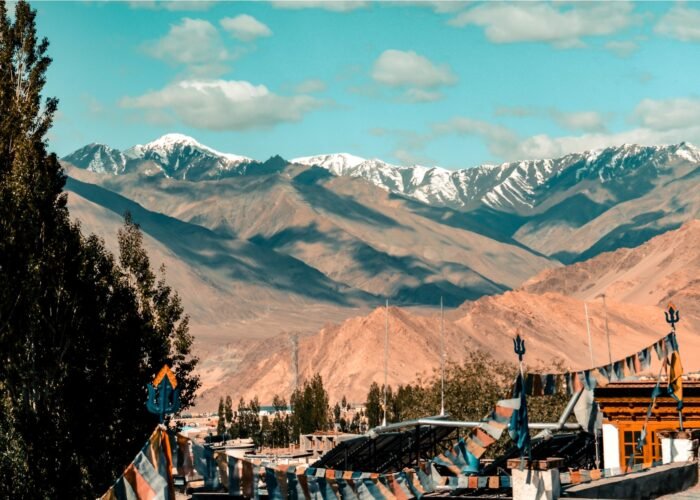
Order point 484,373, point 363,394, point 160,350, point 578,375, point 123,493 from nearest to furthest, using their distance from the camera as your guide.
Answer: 1. point 123,493
2. point 578,375
3. point 160,350
4. point 484,373
5. point 363,394

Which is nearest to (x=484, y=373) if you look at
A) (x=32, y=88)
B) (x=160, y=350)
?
(x=160, y=350)

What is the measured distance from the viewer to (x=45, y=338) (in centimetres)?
3231

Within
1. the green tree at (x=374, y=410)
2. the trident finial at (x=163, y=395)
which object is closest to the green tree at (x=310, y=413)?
the green tree at (x=374, y=410)

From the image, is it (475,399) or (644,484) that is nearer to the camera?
(644,484)

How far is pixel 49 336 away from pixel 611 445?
18.2 meters

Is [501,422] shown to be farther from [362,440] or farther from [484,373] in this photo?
[484,373]

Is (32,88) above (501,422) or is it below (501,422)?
above

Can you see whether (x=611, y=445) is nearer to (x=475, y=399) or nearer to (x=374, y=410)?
(x=475, y=399)

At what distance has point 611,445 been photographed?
38.1 meters

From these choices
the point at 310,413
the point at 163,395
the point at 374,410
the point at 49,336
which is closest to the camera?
the point at 163,395

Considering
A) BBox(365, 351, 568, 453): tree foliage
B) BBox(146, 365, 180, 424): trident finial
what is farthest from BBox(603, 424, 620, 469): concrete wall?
BBox(365, 351, 568, 453): tree foliage

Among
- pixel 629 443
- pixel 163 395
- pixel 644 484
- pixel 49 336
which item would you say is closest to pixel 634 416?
pixel 629 443

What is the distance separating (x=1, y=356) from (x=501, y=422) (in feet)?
47.2

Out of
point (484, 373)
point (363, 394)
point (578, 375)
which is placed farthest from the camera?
point (363, 394)
